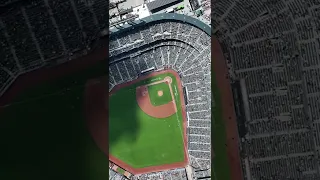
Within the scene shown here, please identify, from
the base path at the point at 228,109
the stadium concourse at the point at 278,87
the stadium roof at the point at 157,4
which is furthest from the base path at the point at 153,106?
the stadium roof at the point at 157,4

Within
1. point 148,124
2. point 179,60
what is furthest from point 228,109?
point 148,124

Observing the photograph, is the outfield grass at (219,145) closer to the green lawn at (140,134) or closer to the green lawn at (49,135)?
the green lawn at (140,134)

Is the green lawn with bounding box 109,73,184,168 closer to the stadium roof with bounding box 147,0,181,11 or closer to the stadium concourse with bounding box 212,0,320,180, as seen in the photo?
the stadium concourse with bounding box 212,0,320,180

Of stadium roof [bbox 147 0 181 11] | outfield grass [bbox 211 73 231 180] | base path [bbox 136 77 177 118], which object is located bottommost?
outfield grass [bbox 211 73 231 180]

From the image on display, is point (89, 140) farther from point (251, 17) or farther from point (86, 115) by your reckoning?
point (251, 17)

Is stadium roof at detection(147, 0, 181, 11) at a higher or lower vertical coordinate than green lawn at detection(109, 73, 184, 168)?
higher

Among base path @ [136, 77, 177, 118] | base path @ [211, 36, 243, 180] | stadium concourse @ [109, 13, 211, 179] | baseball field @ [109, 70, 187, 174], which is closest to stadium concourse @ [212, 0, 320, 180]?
base path @ [211, 36, 243, 180]
